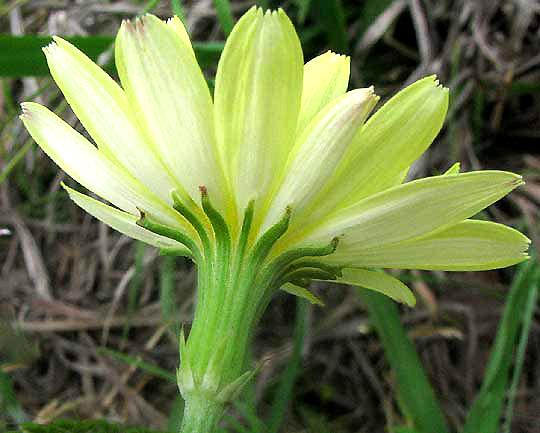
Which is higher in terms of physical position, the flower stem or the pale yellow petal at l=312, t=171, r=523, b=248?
the pale yellow petal at l=312, t=171, r=523, b=248

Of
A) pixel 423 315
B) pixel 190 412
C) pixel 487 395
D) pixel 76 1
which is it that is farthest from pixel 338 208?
pixel 76 1

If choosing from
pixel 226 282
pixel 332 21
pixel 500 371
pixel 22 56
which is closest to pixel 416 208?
pixel 226 282

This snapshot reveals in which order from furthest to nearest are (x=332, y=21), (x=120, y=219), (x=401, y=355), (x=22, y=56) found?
(x=332, y=21) < (x=401, y=355) < (x=22, y=56) < (x=120, y=219)

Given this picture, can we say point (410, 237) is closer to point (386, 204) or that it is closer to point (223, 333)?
point (386, 204)

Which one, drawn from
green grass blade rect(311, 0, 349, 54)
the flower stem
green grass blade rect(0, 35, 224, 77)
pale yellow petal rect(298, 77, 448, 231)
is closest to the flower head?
pale yellow petal rect(298, 77, 448, 231)

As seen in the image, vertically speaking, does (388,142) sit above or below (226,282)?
above

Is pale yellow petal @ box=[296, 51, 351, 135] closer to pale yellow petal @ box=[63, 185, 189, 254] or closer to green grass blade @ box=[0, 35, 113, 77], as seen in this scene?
pale yellow petal @ box=[63, 185, 189, 254]

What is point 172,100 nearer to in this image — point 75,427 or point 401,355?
point 75,427
